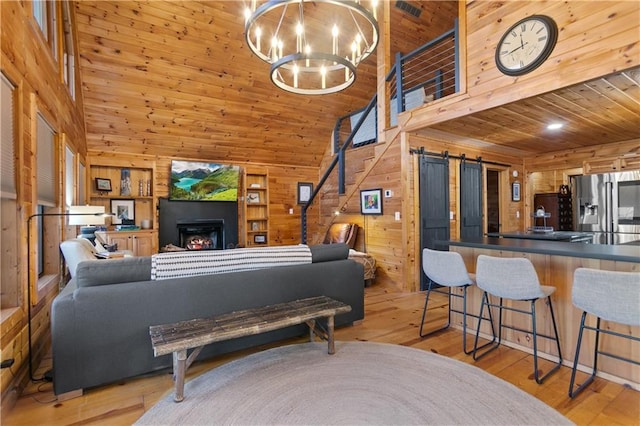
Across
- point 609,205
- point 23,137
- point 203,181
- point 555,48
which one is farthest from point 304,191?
point 23,137

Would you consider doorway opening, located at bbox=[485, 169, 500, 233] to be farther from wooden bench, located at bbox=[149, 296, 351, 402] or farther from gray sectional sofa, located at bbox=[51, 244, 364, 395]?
gray sectional sofa, located at bbox=[51, 244, 364, 395]

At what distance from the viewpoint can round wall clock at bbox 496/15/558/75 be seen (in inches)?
120

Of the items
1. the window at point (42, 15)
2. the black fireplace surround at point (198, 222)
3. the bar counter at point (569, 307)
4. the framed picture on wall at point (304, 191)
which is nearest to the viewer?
the bar counter at point (569, 307)

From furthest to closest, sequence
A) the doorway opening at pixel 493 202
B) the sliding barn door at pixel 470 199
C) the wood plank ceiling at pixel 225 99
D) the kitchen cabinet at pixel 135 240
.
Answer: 1. the doorway opening at pixel 493 202
2. the kitchen cabinet at pixel 135 240
3. the sliding barn door at pixel 470 199
4. the wood plank ceiling at pixel 225 99

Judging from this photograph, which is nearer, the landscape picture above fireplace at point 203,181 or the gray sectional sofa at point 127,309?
the gray sectional sofa at point 127,309

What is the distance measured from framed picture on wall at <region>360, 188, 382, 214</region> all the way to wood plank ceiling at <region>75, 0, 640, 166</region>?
4.14 ft

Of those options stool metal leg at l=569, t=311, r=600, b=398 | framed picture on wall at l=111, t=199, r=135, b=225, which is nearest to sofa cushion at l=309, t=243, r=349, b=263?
stool metal leg at l=569, t=311, r=600, b=398

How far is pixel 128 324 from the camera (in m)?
2.27

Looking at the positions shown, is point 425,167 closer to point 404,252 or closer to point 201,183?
point 404,252

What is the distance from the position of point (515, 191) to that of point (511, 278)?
4805mm

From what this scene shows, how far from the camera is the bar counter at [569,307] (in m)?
2.27

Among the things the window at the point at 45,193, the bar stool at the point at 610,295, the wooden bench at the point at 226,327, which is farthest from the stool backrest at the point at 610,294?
the window at the point at 45,193

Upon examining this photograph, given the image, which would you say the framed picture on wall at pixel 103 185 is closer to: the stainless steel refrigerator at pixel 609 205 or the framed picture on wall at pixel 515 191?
the framed picture on wall at pixel 515 191

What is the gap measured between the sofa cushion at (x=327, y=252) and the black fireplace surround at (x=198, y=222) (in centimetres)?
368
